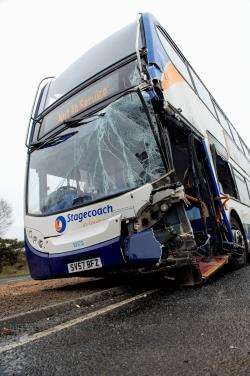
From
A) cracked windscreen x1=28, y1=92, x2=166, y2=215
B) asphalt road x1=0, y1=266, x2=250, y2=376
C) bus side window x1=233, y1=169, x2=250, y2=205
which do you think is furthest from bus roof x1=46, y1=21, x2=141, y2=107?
bus side window x1=233, y1=169, x2=250, y2=205

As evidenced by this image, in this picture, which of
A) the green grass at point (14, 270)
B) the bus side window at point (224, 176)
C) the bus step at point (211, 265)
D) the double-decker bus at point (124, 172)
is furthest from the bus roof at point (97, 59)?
the green grass at point (14, 270)

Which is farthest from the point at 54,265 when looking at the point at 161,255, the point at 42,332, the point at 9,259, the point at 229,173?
the point at 9,259

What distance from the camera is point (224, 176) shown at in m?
8.76

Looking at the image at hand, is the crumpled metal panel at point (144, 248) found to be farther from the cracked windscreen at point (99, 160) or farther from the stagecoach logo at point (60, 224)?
the stagecoach logo at point (60, 224)

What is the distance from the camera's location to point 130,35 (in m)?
6.78

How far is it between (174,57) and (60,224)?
142 inches

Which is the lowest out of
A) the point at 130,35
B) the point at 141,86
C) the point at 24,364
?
the point at 24,364

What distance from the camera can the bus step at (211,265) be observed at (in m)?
5.81

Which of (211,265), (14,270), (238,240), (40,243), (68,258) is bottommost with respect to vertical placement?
(211,265)

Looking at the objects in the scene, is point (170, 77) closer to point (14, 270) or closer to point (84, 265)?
point (84, 265)

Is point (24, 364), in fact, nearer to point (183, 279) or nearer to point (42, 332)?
point (42, 332)

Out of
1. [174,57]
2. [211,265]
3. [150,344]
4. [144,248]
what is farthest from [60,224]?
[174,57]

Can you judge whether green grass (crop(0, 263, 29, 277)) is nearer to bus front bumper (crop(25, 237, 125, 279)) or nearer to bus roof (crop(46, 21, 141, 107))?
bus roof (crop(46, 21, 141, 107))

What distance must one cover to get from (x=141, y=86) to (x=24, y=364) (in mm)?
3893
